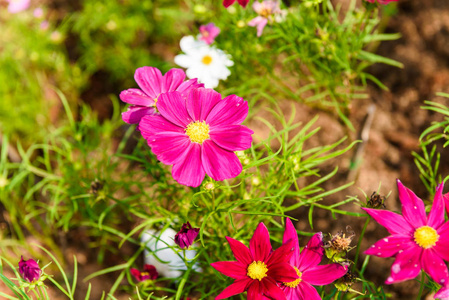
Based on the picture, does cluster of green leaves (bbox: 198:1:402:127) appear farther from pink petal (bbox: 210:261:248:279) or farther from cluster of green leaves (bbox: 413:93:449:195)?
pink petal (bbox: 210:261:248:279)

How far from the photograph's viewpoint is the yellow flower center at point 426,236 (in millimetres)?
646

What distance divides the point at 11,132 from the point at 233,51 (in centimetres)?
95

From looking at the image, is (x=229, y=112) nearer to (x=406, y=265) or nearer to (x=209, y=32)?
(x=406, y=265)

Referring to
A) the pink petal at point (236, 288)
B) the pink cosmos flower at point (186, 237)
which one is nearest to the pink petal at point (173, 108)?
the pink cosmos flower at point (186, 237)

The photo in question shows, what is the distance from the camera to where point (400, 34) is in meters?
1.45

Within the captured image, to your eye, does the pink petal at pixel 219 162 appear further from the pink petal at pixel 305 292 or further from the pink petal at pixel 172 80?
the pink petal at pixel 305 292

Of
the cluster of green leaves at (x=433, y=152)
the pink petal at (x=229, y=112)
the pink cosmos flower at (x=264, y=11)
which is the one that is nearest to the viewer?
the pink petal at (x=229, y=112)

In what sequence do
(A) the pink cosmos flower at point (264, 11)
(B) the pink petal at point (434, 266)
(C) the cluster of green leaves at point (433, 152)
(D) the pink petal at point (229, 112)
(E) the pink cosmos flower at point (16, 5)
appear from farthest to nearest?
(E) the pink cosmos flower at point (16, 5) → (A) the pink cosmos flower at point (264, 11) → (C) the cluster of green leaves at point (433, 152) → (D) the pink petal at point (229, 112) → (B) the pink petal at point (434, 266)

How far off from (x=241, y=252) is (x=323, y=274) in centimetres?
16

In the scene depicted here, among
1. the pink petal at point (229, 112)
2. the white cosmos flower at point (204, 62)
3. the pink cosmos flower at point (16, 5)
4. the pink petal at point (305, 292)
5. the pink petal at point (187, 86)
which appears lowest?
the pink petal at point (305, 292)

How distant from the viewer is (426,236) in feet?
2.14

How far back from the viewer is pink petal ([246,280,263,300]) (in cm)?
67

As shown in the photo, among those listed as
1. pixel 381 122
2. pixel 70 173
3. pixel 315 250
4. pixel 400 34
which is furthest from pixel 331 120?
pixel 70 173

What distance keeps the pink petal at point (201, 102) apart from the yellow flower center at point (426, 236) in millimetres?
407
